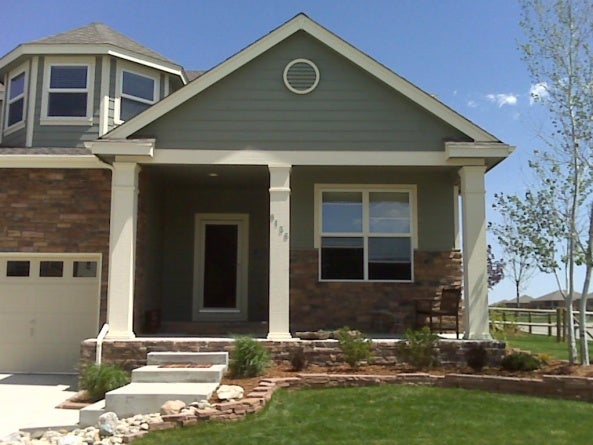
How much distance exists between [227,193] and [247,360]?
496 centimetres

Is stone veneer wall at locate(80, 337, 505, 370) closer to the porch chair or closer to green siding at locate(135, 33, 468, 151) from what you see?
the porch chair

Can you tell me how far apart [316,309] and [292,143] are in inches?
129

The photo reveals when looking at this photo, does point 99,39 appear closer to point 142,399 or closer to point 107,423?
point 142,399

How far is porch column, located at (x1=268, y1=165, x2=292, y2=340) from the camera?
31.9ft

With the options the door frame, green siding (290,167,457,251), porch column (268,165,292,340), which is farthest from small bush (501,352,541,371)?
the door frame

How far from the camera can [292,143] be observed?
10.1 m

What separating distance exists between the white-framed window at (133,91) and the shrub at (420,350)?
774 cm

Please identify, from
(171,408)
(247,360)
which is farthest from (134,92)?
(171,408)

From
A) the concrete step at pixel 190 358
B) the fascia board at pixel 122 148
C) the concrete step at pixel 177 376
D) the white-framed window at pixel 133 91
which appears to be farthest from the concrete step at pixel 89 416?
the white-framed window at pixel 133 91

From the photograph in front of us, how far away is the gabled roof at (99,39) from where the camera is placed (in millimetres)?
13109

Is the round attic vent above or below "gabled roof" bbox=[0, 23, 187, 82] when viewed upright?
below

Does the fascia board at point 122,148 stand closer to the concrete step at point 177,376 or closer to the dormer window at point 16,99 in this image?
the concrete step at point 177,376

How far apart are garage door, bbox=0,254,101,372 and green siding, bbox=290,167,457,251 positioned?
380cm

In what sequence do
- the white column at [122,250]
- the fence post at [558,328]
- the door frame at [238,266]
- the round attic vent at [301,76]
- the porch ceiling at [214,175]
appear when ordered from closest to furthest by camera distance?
the white column at [122,250]
the round attic vent at [301,76]
the porch ceiling at [214,175]
the door frame at [238,266]
the fence post at [558,328]
